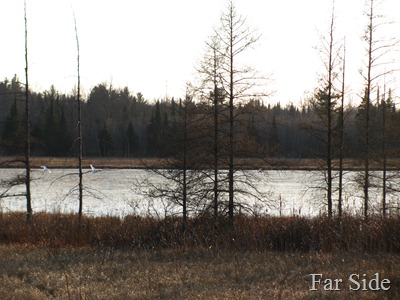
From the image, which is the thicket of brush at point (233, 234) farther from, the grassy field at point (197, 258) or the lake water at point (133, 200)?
the lake water at point (133, 200)

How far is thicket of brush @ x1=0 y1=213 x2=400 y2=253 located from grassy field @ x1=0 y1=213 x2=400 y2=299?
1.2 inches

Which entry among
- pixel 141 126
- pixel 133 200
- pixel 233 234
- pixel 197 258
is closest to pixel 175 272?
pixel 197 258

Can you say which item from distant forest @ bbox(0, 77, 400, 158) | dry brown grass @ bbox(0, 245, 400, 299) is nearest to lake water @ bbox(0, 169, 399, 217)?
distant forest @ bbox(0, 77, 400, 158)

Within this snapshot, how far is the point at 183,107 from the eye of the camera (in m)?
17.0

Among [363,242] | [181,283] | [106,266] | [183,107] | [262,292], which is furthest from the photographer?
[183,107]

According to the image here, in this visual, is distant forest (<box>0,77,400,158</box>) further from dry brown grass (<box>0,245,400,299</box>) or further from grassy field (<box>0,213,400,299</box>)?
dry brown grass (<box>0,245,400,299</box>)

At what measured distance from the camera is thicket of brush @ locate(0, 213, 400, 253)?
1145cm

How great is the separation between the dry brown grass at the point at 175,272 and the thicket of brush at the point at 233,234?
2.40 feet

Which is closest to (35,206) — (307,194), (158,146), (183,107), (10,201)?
(10,201)

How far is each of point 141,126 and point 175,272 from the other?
255 feet

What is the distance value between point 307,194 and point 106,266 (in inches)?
821

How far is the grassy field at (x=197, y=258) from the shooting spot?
787 centimetres

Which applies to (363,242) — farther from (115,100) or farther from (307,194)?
(115,100)

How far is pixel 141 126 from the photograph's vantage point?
86.1 m
